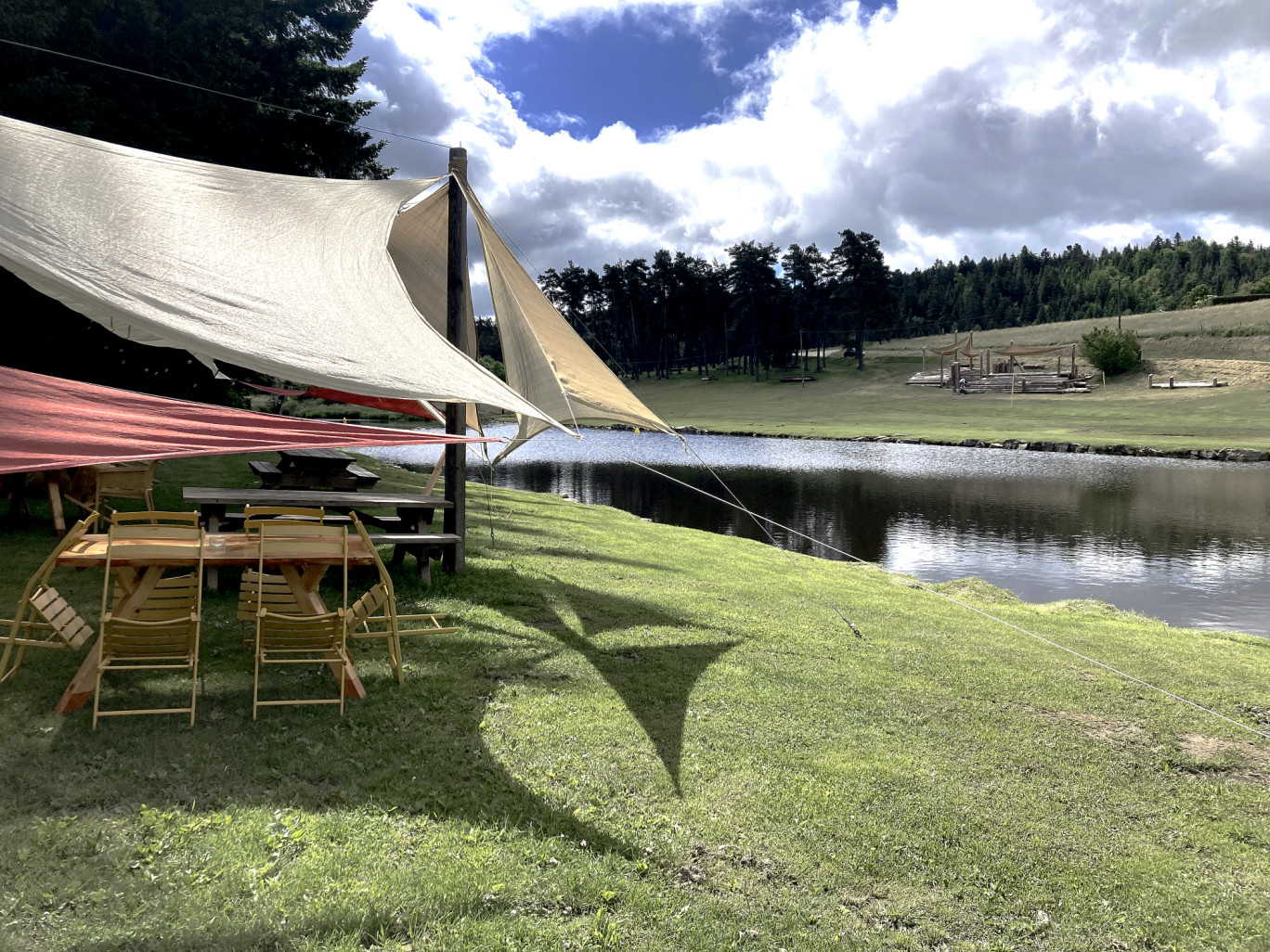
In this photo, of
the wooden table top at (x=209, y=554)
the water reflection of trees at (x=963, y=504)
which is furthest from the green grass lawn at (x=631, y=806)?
the water reflection of trees at (x=963, y=504)

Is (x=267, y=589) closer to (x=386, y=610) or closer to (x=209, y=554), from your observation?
(x=209, y=554)

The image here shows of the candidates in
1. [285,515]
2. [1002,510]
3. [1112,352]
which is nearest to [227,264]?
[285,515]

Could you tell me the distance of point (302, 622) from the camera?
4824 millimetres

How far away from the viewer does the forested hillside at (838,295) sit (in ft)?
249

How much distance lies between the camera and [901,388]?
66625mm

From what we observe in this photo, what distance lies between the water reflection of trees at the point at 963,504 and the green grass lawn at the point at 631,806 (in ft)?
38.2

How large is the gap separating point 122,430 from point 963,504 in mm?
23469

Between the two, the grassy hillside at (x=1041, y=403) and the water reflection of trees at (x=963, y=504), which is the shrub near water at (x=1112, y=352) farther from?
the water reflection of trees at (x=963, y=504)

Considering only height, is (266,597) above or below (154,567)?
below

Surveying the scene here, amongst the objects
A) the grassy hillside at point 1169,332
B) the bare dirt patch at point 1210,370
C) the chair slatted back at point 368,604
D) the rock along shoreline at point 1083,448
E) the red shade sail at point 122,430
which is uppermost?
the grassy hillside at point 1169,332

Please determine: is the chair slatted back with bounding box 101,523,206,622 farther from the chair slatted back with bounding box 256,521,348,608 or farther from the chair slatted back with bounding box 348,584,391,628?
the chair slatted back with bounding box 348,584,391,628

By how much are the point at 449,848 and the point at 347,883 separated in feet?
1.58

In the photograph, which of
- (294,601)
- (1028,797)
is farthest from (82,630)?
(1028,797)

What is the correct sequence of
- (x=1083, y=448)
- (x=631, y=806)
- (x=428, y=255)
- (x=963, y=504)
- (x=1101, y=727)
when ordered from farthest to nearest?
(x=1083, y=448), (x=963, y=504), (x=428, y=255), (x=1101, y=727), (x=631, y=806)
